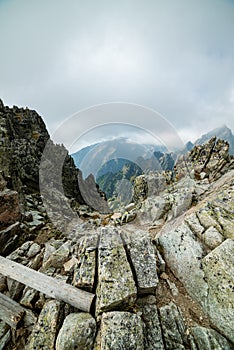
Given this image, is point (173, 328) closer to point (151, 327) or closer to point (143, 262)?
point (151, 327)

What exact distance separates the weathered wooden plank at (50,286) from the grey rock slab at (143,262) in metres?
1.88

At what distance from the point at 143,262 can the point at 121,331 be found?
8.11 ft

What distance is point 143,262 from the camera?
20.9 feet

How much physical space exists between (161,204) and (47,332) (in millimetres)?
11164

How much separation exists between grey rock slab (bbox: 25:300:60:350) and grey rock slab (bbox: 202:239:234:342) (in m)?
5.29

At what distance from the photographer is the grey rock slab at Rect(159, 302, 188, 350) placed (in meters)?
4.56

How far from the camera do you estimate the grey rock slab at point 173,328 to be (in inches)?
179

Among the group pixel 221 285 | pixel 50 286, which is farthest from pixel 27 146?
pixel 221 285

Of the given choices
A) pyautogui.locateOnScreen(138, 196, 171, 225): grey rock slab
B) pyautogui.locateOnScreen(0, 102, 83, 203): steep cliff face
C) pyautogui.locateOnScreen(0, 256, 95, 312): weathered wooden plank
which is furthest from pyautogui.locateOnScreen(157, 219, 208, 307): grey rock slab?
pyautogui.locateOnScreen(0, 102, 83, 203): steep cliff face

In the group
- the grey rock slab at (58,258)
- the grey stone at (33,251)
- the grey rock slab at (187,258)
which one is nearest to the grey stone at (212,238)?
the grey rock slab at (187,258)

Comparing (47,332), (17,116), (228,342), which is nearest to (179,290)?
(228,342)

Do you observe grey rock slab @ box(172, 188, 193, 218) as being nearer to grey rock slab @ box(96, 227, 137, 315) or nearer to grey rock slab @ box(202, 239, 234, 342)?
grey rock slab @ box(202, 239, 234, 342)

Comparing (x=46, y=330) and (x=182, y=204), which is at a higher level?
(x=182, y=204)

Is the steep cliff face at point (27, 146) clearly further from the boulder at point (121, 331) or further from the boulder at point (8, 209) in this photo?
the boulder at point (121, 331)
